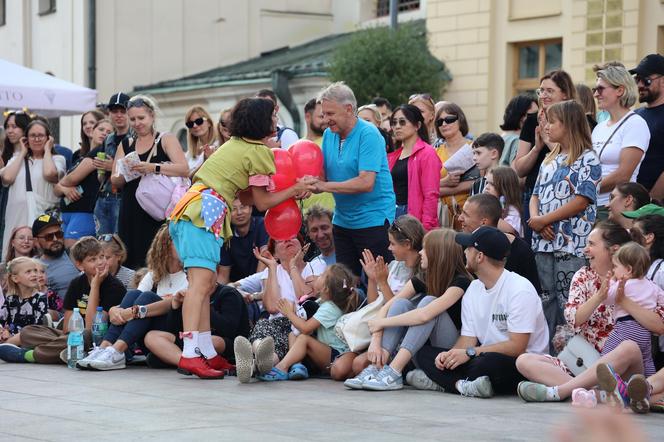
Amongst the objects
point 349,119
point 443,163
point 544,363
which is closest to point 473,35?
point 443,163

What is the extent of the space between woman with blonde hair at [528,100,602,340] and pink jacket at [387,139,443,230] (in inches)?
47.3

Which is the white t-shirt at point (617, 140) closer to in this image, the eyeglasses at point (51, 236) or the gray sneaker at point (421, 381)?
the gray sneaker at point (421, 381)

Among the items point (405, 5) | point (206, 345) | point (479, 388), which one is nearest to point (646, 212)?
point (479, 388)

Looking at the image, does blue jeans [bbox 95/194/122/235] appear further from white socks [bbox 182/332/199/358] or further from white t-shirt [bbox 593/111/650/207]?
white t-shirt [bbox 593/111/650/207]

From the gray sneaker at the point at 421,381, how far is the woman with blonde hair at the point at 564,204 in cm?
106

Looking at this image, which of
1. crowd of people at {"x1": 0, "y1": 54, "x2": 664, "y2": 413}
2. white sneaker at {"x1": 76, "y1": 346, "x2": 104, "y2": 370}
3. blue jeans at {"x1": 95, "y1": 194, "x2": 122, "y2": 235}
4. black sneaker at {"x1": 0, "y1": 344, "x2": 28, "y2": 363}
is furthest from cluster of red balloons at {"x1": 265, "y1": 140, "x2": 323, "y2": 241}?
blue jeans at {"x1": 95, "y1": 194, "x2": 122, "y2": 235}

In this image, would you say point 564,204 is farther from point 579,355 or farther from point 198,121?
point 198,121

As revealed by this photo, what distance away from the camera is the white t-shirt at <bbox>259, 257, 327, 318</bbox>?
9.25 m

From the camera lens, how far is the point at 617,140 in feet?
28.0

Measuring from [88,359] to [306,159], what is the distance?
88.5 inches

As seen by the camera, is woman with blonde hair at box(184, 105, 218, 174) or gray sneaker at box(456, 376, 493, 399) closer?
gray sneaker at box(456, 376, 493, 399)

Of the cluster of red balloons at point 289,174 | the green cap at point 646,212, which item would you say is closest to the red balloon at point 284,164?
the cluster of red balloons at point 289,174

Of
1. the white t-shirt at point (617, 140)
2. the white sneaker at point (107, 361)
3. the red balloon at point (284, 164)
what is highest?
the white t-shirt at point (617, 140)

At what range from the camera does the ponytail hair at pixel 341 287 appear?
28.9 feet
